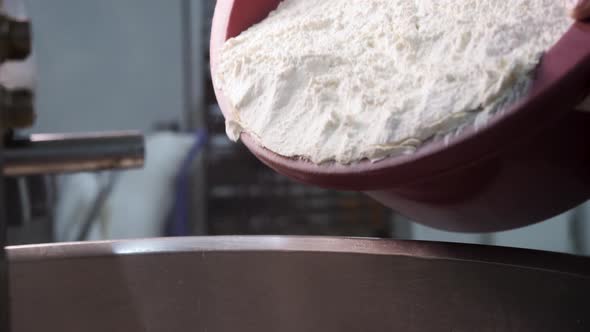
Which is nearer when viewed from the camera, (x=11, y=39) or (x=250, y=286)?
(x=11, y=39)

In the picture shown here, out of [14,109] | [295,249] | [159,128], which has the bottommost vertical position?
[159,128]

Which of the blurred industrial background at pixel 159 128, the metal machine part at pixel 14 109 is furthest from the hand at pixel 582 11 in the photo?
the blurred industrial background at pixel 159 128

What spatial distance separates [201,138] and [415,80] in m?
0.96

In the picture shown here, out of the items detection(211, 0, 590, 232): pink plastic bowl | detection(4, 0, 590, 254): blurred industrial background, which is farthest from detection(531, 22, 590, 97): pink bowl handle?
detection(4, 0, 590, 254): blurred industrial background

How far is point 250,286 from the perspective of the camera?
0.38m

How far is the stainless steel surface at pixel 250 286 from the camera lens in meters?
0.35

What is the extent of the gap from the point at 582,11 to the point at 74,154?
1.42 ft

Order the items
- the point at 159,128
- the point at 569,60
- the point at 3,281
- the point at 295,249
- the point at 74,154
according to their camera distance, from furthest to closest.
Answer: the point at 159,128 < the point at 74,154 < the point at 295,249 < the point at 569,60 < the point at 3,281

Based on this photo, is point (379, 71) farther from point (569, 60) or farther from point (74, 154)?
point (74, 154)

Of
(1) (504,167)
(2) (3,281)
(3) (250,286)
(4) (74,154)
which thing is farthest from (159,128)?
(2) (3,281)

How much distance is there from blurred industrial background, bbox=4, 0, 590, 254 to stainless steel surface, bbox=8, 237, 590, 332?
77 cm

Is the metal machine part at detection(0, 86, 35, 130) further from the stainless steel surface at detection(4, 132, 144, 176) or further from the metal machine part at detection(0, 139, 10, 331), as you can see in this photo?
the stainless steel surface at detection(4, 132, 144, 176)

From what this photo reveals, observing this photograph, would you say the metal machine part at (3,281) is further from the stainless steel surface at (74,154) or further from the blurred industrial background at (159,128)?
the blurred industrial background at (159,128)

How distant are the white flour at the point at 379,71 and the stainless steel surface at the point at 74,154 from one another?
0.22 meters
